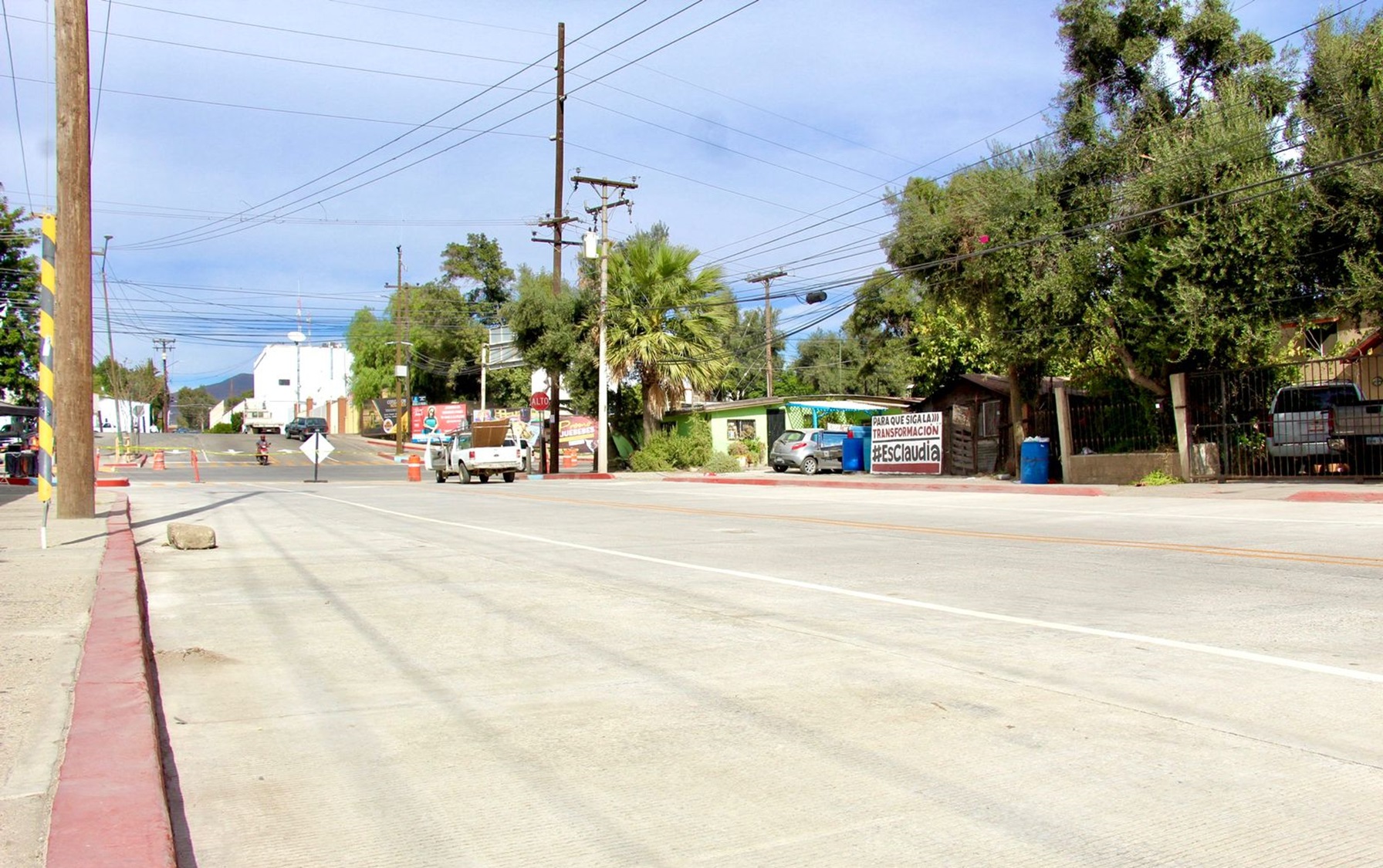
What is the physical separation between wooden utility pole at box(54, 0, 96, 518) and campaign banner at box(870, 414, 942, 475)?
23.0 metres

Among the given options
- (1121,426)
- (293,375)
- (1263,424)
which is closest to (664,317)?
(1121,426)

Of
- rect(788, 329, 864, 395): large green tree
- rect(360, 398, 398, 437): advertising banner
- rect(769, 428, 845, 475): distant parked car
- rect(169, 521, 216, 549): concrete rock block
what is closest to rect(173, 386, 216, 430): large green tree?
rect(360, 398, 398, 437): advertising banner

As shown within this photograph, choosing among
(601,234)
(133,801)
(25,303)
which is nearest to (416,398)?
(25,303)

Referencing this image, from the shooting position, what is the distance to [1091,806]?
3.93 meters

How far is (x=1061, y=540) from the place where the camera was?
12758 mm

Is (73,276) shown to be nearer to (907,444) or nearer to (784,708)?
(784,708)

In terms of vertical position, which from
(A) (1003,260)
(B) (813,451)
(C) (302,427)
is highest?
(A) (1003,260)

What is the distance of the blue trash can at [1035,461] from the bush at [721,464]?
15721mm

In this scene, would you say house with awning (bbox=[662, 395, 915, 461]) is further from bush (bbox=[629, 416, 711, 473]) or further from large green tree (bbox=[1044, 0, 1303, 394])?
large green tree (bbox=[1044, 0, 1303, 394])

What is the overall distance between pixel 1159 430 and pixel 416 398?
72058 mm

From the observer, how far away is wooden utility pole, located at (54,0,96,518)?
15578 millimetres

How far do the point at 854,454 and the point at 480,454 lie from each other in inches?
506

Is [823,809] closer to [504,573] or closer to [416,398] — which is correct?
[504,573]

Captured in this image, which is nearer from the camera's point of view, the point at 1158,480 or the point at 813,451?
the point at 1158,480
